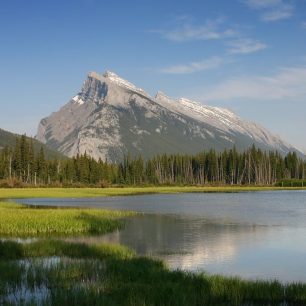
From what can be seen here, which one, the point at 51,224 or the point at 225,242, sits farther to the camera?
the point at 51,224

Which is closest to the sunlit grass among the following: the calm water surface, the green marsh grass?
the calm water surface

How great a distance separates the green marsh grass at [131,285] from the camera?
17.6m

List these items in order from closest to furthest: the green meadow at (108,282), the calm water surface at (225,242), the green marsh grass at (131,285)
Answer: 1. the green marsh grass at (131,285)
2. the green meadow at (108,282)
3. the calm water surface at (225,242)

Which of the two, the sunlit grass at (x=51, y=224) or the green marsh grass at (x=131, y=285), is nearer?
the green marsh grass at (x=131, y=285)

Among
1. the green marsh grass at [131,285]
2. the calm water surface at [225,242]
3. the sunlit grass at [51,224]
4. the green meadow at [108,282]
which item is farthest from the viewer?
the sunlit grass at [51,224]

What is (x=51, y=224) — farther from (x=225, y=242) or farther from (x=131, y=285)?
(x=131, y=285)

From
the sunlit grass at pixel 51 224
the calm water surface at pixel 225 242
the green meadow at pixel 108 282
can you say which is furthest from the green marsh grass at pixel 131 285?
the sunlit grass at pixel 51 224

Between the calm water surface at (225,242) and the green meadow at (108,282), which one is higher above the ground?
the green meadow at (108,282)

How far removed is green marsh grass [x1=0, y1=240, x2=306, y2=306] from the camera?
693 inches

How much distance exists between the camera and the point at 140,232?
4341 centimetres

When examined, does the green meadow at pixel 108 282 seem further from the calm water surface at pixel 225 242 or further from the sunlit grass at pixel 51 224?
the sunlit grass at pixel 51 224

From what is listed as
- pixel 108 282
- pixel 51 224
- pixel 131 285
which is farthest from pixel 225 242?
pixel 131 285

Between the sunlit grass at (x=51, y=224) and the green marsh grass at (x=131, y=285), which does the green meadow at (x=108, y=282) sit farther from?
the sunlit grass at (x=51, y=224)

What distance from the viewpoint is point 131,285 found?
64.6 ft
